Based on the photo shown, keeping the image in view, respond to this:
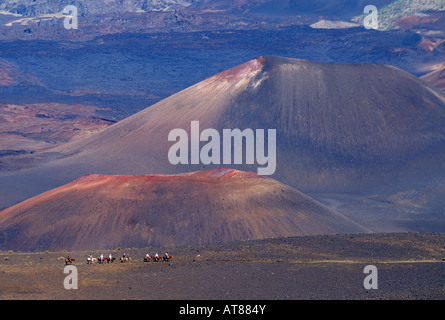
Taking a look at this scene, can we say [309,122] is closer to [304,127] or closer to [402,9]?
[304,127]

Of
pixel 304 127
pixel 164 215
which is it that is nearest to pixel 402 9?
pixel 304 127

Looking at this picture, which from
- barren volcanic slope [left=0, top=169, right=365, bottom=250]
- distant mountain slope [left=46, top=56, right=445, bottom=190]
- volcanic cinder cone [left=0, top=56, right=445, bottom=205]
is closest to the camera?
barren volcanic slope [left=0, top=169, right=365, bottom=250]

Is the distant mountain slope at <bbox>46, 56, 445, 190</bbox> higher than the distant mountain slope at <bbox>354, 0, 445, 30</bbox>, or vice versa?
the distant mountain slope at <bbox>354, 0, 445, 30</bbox>

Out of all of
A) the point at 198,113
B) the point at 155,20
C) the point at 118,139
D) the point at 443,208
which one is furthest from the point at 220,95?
the point at 155,20

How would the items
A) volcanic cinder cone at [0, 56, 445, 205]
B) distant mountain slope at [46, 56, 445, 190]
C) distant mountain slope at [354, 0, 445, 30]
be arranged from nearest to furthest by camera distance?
volcanic cinder cone at [0, 56, 445, 205] → distant mountain slope at [46, 56, 445, 190] → distant mountain slope at [354, 0, 445, 30]

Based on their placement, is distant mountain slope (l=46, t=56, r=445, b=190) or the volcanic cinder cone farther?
distant mountain slope (l=46, t=56, r=445, b=190)

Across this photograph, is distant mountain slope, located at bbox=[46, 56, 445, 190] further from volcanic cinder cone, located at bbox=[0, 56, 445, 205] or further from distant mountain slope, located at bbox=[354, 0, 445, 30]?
distant mountain slope, located at bbox=[354, 0, 445, 30]

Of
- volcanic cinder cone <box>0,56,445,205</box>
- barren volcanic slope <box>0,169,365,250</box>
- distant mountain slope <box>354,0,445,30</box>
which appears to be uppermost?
distant mountain slope <box>354,0,445,30</box>

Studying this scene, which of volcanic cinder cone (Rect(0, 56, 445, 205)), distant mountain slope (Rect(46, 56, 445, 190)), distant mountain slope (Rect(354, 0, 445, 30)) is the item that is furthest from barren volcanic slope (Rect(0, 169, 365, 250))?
distant mountain slope (Rect(354, 0, 445, 30))
